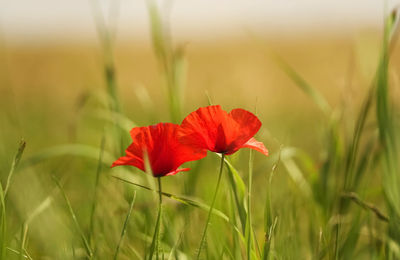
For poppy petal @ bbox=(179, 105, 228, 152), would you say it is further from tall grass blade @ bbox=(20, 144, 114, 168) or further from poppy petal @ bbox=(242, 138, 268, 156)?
tall grass blade @ bbox=(20, 144, 114, 168)

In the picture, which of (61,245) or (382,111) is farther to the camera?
(382,111)

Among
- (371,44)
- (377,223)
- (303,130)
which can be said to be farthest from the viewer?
(303,130)

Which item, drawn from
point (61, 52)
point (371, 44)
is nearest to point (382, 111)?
point (371, 44)

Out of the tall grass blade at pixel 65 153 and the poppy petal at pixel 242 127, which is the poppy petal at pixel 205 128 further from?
the tall grass blade at pixel 65 153

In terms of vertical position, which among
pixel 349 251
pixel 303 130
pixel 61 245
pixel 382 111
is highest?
pixel 382 111

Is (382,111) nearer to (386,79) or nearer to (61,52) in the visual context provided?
(386,79)

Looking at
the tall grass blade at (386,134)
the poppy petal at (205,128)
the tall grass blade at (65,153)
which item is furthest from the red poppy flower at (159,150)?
the tall grass blade at (65,153)

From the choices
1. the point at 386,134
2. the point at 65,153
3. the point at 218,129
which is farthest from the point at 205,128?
the point at 65,153
